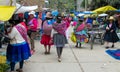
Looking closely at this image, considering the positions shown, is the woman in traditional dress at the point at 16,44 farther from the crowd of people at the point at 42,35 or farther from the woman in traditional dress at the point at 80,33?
the woman in traditional dress at the point at 80,33

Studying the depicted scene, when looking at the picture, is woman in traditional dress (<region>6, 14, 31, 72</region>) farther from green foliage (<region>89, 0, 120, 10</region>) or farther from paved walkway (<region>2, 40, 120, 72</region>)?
green foliage (<region>89, 0, 120, 10</region>)

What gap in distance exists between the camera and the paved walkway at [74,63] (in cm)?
1018

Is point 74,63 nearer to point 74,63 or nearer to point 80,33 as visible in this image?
point 74,63

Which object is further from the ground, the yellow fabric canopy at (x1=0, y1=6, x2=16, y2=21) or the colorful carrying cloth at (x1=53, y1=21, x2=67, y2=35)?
the yellow fabric canopy at (x1=0, y1=6, x2=16, y2=21)

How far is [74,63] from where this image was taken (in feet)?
36.9

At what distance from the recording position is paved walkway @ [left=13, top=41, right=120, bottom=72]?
10.2 metres

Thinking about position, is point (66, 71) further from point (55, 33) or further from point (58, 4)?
point (58, 4)

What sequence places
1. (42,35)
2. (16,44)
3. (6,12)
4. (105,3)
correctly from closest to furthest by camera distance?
(6,12), (16,44), (42,35), (105,3)

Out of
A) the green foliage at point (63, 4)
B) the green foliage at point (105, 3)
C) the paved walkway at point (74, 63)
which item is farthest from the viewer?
the green foliage at point (63, 4)

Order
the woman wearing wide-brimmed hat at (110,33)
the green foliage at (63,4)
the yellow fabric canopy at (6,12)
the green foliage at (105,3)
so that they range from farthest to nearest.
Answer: the green foliage at (63,4) < the green foliage at (105,3) < the woman wearing wide-brimmed hat at (110,33) < the yellow fabric canopy at (6,12)

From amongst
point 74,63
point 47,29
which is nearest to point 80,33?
point 47,29

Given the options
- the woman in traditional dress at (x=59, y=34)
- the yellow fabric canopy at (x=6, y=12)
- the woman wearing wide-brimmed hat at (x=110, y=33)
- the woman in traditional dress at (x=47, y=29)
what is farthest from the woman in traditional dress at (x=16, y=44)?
the woman wearing wide-brimmed hat at (x=110, y=33)

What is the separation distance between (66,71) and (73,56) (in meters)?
3.00

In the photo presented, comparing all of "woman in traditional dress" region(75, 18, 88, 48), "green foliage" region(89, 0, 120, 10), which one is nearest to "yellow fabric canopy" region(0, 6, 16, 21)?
"woman in traditional dress" region(75, 18, 88, 48)
